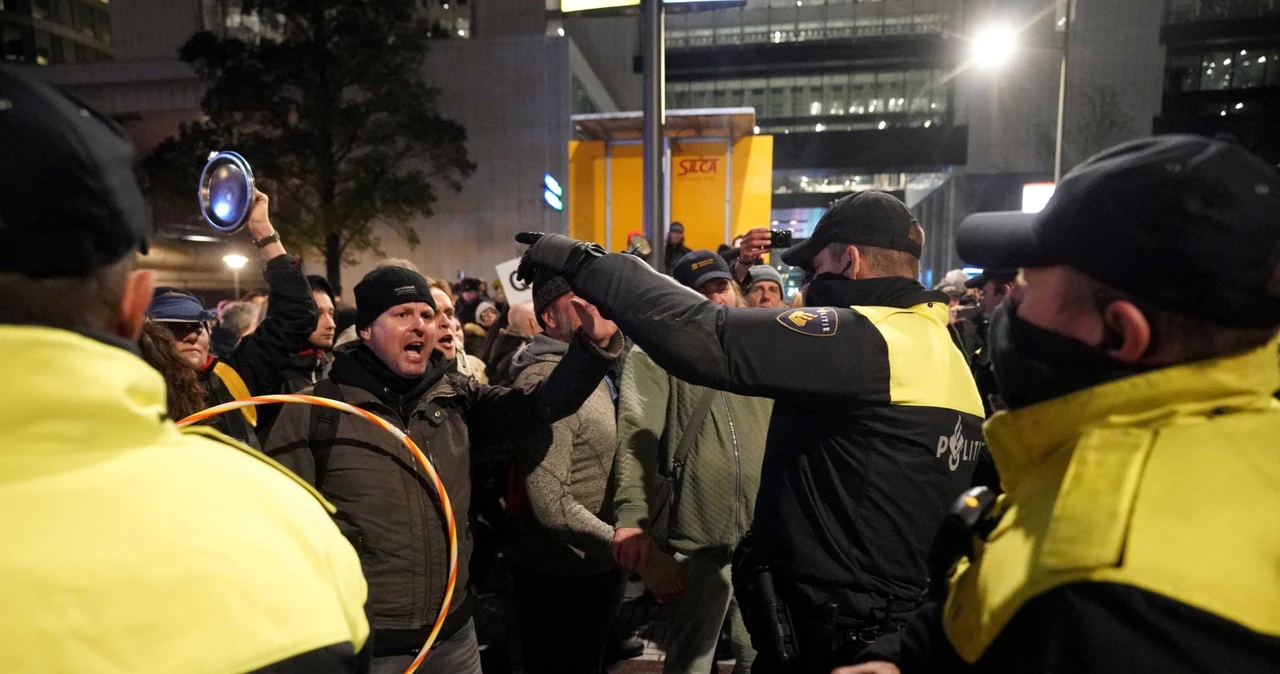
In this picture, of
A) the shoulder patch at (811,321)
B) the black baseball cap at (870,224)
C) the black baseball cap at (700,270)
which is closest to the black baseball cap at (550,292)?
the black baseball cap at (700,270)

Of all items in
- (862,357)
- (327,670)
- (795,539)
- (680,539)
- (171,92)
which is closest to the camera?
(327,670)

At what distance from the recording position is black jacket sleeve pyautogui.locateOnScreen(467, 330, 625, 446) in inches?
116

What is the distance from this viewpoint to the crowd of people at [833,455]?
2.84 feet

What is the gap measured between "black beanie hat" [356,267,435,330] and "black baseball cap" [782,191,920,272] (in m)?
1.69

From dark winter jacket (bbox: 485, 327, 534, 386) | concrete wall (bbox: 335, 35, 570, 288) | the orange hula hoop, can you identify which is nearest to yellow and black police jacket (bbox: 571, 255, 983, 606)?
the orange hula hoop

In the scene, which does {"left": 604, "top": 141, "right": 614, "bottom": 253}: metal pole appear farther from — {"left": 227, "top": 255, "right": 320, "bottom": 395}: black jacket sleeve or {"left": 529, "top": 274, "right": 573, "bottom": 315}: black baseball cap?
{"left": 227, "top": 255, "right": 320, "bottom": 395}: black jacket sleeve

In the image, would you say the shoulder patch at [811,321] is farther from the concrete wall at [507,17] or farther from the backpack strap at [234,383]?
the concrete wall at [507,17]

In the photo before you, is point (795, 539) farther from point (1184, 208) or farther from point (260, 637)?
point (260, 637)

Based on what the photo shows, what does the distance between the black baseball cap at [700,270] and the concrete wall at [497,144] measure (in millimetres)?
20365

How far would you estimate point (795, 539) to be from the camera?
2.41 m

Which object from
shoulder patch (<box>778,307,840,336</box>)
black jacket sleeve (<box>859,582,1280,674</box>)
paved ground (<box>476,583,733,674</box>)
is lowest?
paved ground (<box>476,583,733,674</box>)

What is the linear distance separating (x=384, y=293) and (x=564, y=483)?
49.4 inches

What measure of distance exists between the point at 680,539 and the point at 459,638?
1164 millimetres

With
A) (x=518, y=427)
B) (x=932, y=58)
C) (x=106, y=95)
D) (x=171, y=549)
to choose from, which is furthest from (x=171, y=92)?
(x=932, y=58)
